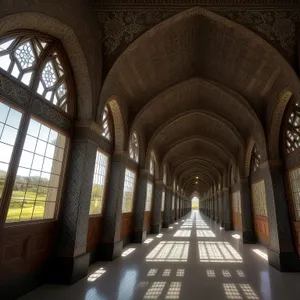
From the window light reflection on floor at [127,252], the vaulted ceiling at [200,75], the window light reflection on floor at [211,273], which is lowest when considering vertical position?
the window light reflection on floor at [127,252]

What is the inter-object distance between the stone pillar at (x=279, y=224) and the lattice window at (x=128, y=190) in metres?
5.17

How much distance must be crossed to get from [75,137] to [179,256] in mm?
5128

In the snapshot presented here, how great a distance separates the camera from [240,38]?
17.8 ft

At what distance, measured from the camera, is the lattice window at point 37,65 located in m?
3.43

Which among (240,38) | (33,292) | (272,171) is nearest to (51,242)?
(33,292)

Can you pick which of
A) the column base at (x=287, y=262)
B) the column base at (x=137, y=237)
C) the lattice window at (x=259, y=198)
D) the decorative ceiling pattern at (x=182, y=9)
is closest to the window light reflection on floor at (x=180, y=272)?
A: the column base at (x=287, y=262)

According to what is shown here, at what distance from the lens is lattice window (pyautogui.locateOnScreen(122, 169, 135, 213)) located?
8.21 metres

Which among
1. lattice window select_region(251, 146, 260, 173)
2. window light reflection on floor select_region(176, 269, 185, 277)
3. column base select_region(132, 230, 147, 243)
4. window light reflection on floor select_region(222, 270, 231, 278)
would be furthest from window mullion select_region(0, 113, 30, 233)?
lattice window select_region(251, 146, 260, 173)

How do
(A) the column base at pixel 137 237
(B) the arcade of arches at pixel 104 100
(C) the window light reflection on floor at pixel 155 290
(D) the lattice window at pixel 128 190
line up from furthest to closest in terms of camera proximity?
(A) the column base at pixel 137 237 < (D) the lattice window at pixel 128 190 < (C) the window light reflection on floor at pixel 155 290 < (B) the arcade of arches at pixel 104 100

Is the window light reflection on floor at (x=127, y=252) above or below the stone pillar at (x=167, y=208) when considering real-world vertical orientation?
below

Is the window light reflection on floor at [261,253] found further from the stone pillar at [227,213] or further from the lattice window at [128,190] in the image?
the stone pillar at [227,213]

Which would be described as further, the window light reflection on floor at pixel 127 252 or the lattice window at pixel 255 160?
the lattice window at pixel 255 160

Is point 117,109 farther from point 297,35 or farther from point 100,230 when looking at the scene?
point 297,35

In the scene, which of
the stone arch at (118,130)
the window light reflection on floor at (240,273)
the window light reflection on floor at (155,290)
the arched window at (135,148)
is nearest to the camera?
the window light reflection on floor at (155,290)
